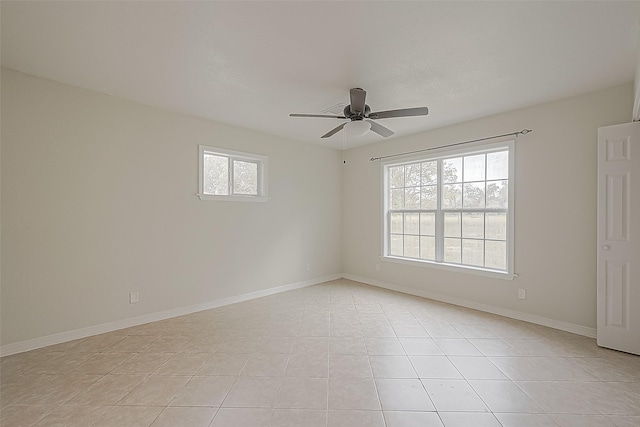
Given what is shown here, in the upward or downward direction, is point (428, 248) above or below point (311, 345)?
above

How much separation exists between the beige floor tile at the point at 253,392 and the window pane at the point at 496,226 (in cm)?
332

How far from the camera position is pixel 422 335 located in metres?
3.04

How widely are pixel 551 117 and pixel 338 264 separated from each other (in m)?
4.08

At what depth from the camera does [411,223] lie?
482cm

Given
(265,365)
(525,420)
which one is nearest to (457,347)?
(525,420)

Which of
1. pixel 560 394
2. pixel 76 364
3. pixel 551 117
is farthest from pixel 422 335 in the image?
pixel 76 364

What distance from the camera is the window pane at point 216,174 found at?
4039 mm

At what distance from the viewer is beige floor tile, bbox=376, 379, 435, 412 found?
1907mm

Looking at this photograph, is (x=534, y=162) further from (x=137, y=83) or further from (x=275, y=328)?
(x=137, y=83)

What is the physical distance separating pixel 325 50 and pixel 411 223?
333cm

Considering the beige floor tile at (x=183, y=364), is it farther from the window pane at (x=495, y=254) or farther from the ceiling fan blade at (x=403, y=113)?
the window pane at (x=495, y=254)

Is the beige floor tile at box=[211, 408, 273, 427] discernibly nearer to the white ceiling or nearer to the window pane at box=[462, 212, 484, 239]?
the white ceiling

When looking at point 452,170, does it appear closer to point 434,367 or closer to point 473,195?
point 473,195

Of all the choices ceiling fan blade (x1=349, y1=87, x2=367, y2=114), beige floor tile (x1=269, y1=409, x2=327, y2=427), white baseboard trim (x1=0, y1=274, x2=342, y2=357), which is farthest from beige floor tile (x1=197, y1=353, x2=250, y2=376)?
ceiling fan blade (x1=349, y1=87, x2=367, y2=114)
